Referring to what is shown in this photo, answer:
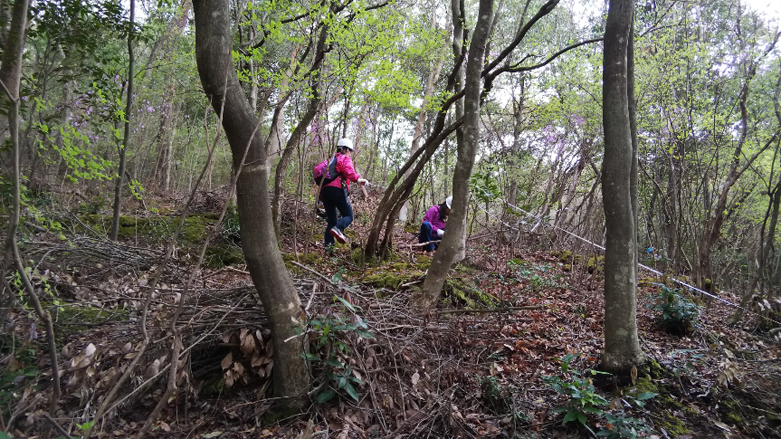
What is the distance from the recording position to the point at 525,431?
111 inches

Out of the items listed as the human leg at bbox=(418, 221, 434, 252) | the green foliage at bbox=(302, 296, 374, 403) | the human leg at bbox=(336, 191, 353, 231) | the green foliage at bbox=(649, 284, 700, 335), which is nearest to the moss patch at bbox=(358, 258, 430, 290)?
the human leg at bbox=(336, 191, 353, 231)

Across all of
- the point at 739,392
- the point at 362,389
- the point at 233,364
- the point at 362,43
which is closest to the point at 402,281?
the point at 362,389

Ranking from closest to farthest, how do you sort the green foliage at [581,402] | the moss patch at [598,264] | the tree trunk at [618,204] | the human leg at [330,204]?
the green foliage at [581,402] < the tree trunk at [618,204] < the human leg at [330,204] < the moss patch at [598,264]

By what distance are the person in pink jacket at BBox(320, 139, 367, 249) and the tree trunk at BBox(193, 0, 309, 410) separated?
3549 millimetres

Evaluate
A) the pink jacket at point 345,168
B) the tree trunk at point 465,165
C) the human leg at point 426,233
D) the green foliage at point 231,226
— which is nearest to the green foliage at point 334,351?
the tree trunk at point 465,165

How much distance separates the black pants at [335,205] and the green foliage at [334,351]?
3622mm

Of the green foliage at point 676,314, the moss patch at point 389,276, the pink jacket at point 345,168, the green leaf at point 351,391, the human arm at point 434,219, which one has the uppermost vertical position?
the pink jacket at point 345,168

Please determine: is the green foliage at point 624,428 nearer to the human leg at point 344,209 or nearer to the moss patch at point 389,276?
the moss patch at point 389,276

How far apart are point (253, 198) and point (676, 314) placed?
187 inches

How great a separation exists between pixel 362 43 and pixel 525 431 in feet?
20.2

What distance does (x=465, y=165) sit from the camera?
4078mm

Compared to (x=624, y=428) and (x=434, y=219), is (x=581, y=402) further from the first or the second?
(x=434, y=219)

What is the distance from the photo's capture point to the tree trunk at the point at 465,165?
405 cm

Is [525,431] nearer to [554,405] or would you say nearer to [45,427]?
[554,405]
